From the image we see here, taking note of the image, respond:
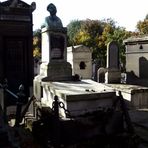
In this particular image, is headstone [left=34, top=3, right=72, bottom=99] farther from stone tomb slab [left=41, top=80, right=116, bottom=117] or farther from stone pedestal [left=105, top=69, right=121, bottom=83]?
stone pedestal [left=105, top=69, right=121, bottom=83]

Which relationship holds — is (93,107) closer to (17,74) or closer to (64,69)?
(64,69)

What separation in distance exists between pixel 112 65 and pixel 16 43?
233 inches

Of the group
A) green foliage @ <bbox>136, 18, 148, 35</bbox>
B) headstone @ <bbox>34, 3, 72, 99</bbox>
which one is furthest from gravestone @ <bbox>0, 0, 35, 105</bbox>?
green foliage @ <bbox>136, 18, 148, 35</bbox>

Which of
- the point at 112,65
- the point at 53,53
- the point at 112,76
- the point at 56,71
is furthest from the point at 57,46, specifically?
the point at 112,65

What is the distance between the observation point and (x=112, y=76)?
14.1 m

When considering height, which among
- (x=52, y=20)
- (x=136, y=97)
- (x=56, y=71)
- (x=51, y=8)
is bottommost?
(x=136, y=97)

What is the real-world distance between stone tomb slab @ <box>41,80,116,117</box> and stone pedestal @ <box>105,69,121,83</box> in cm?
492

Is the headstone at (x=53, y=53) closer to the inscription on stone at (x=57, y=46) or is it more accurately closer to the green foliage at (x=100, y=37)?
the inscription on stone at (x=57, y=46)

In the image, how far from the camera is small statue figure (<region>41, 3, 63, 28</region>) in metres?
9.66

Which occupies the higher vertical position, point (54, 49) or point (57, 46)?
point (57, 46)

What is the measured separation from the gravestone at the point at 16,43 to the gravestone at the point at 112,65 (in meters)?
5.03

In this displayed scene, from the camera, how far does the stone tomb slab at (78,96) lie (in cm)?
799

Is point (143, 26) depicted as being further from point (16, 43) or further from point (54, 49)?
point (16, 43)

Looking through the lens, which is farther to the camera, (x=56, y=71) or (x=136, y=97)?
(x=136, y=97)
